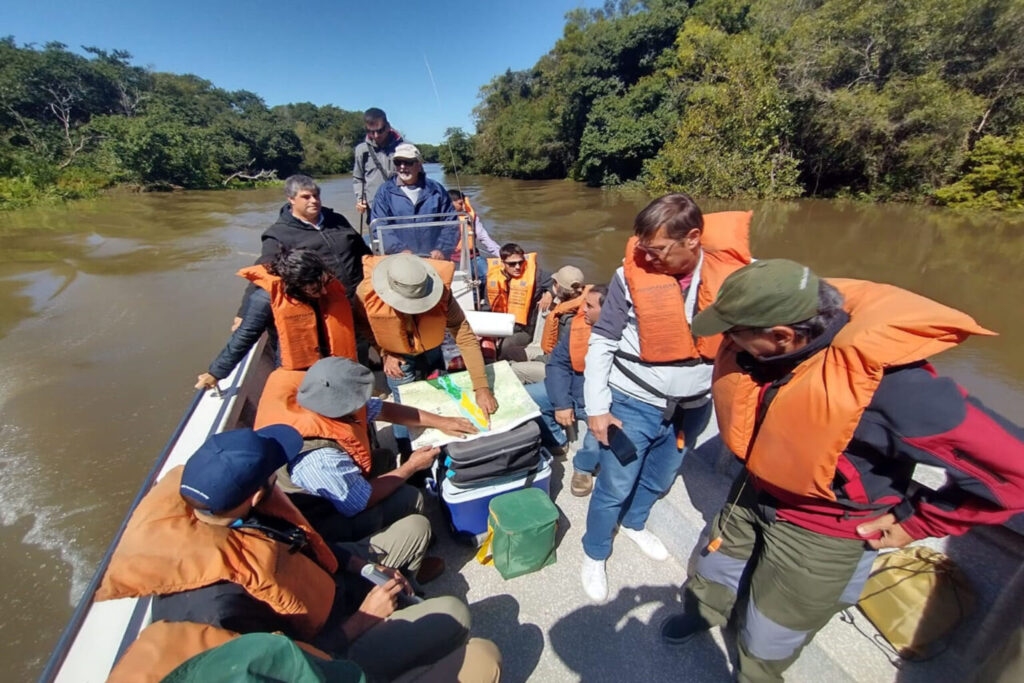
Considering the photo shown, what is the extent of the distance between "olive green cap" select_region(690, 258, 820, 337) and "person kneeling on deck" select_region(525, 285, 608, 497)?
3.96 ft

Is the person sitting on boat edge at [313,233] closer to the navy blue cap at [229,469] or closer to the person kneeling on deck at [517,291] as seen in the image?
the person kneeling on deck at [517,291]

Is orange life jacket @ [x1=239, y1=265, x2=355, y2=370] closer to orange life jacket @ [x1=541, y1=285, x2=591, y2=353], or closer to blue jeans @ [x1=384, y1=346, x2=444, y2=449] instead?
blue jeans @ [x1=384, y1=346, x2=444, y2=449]

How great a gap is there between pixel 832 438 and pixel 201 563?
1.57 meters

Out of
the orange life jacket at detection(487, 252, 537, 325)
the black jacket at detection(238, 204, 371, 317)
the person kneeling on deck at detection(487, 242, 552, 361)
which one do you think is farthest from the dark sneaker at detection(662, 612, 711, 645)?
the orange life jacket at detection(487, 252, 537, 325)

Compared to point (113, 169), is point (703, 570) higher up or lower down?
lower down

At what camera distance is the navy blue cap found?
113cm

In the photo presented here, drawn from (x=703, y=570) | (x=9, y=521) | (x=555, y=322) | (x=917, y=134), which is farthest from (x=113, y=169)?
(x=917, y=134)

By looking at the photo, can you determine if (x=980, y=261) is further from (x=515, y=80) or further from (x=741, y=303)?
(x=515, y=80)

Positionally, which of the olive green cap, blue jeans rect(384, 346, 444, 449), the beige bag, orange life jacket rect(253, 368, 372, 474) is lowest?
the beige bag

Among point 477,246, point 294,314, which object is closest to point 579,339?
point 294,314

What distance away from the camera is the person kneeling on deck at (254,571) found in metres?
1.04

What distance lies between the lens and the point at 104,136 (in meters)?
27.7

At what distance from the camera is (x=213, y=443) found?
4.09 feet

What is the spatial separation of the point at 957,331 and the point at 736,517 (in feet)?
2.87
